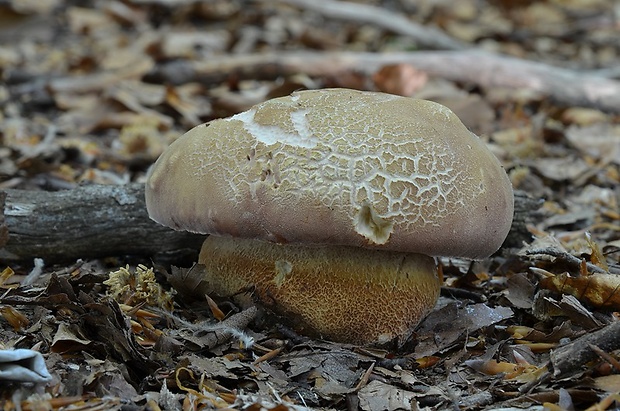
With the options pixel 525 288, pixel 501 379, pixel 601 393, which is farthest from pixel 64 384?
pixel 525 288

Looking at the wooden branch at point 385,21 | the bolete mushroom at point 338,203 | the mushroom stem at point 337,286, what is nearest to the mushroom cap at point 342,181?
the bolete mushroom at point 338,203

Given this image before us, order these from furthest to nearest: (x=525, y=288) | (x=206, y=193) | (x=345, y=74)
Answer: (x=345, y=74) < (x=525, y=288) < (x=206, y=193)

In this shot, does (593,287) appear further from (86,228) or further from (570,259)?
(86,228)

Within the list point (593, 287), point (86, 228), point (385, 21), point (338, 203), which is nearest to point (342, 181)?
point (338, 203)

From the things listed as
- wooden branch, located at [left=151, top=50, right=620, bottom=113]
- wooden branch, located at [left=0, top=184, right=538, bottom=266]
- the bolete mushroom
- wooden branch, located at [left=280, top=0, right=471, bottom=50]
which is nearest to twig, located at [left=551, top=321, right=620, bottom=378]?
the bolete mushroom

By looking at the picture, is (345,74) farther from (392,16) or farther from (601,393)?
(601,393)

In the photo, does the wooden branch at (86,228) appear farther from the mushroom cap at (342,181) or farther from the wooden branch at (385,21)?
the wooden branch at (385,21)

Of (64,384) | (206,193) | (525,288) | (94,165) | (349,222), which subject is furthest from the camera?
(94,165)
